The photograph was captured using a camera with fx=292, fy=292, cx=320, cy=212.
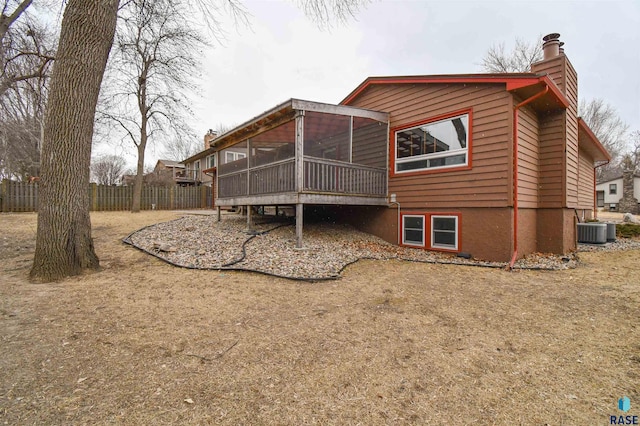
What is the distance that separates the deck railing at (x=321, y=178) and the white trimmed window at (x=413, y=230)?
3.36 feet

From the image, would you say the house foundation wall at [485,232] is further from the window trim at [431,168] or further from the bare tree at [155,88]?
the bare tree at [155,88]

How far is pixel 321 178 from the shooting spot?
7.20 metres

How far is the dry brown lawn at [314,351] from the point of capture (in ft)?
6.11

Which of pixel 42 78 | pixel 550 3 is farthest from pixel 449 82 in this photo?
pixel 42 78

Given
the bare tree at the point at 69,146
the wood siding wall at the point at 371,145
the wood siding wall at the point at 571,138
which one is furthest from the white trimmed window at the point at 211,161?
the wood siding wall at the point at 571,138

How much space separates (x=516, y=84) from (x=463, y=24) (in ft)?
24.9

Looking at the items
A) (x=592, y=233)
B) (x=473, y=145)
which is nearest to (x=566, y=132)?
(x=473, y=145)

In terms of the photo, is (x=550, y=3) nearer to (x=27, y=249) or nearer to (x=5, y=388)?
(x=5, y=388)

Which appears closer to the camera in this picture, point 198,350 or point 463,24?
point 198,350

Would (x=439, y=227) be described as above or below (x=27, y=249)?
above

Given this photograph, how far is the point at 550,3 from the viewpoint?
29.3 ft

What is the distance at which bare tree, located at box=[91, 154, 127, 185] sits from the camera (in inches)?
1366

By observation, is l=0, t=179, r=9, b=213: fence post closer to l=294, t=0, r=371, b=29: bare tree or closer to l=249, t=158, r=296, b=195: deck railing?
l=249, t=158, r=296, b=195: deck railing

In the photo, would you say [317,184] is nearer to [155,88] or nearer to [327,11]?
[327,11]
